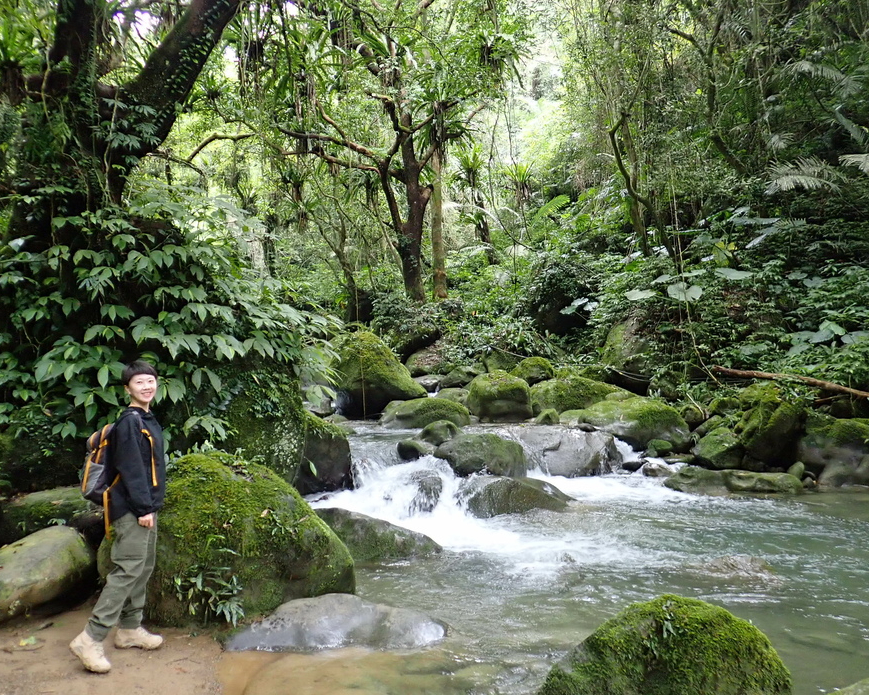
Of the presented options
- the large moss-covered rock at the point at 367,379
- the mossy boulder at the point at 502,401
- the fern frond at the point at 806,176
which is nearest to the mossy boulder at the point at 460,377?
the large moss-covered rock at the point at 367,379

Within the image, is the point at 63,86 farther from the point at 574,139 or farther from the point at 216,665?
the point at 574,139

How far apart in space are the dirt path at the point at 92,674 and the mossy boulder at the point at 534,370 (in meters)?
9.09

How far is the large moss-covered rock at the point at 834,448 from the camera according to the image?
7262 millimetres

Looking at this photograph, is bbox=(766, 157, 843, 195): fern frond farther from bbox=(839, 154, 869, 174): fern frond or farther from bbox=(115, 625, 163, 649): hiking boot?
bbox=(115, 625, 163, 649): hiking boot

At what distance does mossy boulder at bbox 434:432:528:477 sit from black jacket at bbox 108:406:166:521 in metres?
4.61

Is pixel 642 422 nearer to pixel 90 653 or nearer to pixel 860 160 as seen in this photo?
pixel 860 160

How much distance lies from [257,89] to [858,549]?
7669 millimetres

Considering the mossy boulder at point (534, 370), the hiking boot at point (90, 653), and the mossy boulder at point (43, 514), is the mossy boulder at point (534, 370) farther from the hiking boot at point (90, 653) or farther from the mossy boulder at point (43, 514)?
the hiking boot at point (90, 653)

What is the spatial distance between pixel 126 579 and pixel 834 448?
8.19 metres

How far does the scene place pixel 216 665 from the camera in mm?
3053

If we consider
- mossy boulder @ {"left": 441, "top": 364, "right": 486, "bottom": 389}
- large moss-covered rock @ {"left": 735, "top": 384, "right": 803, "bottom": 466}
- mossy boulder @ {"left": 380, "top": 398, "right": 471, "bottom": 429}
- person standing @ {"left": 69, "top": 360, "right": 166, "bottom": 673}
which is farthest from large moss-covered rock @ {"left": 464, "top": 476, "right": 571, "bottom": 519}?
mossy boulder @ {"left": 441, "top": 364, "right": 486, "bottom": 389}

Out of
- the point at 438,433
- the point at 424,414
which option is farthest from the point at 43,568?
the point at 424,414

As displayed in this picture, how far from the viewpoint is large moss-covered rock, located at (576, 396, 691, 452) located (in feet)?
29.0

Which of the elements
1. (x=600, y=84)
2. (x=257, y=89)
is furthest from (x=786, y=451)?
(x=257, y=89)
